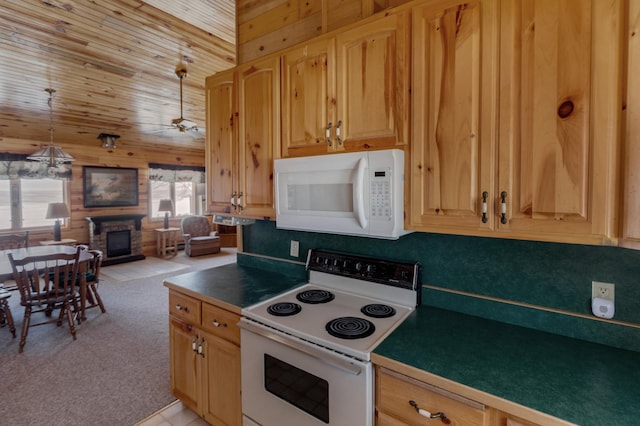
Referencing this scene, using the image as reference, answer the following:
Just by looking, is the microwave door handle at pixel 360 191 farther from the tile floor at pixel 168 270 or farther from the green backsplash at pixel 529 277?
the tile floor at pixel 168 270

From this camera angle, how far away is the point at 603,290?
1.27m

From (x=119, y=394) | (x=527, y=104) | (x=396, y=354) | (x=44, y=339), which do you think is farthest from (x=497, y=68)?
(x=44, y=339)

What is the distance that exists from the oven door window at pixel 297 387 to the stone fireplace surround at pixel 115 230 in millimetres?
6358

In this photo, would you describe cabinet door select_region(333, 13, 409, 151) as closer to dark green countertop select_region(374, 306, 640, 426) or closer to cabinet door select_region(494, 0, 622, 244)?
cabinet door select_region(494, 0, 622, 244)

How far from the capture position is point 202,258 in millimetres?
7246

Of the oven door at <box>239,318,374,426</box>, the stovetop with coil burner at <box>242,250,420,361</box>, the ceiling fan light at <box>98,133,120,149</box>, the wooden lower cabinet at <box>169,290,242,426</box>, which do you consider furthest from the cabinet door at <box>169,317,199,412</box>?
the ceiling fan light at <box>98,133,120,149</box>

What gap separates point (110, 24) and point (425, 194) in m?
3.31

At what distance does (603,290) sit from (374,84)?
1.29 m

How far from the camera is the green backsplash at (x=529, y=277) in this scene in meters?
1.24

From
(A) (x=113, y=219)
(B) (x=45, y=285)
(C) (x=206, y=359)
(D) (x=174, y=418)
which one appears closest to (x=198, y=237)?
(A) (x=113, y=219)

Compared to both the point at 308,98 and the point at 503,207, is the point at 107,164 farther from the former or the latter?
the point at 503,207

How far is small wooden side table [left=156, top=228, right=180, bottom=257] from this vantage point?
729cm

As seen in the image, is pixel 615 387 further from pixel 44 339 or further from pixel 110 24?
pixel 44 339

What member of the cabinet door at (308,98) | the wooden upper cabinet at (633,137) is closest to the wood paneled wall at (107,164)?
the cabinet door at (308,98)
